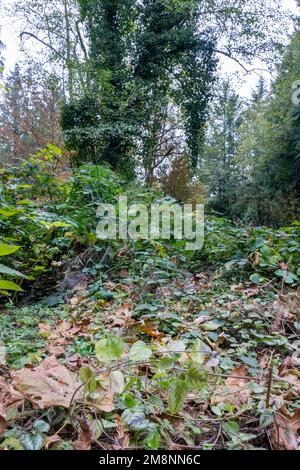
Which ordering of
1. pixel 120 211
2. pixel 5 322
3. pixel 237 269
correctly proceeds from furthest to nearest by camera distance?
pixel 120 211, pixel 237 269, pixel 5 322

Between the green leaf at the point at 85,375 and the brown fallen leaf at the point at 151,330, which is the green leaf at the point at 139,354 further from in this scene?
the brown fallen leaf at the point at 151,330

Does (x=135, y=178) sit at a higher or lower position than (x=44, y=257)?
higher

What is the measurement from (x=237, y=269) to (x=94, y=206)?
4.75ft

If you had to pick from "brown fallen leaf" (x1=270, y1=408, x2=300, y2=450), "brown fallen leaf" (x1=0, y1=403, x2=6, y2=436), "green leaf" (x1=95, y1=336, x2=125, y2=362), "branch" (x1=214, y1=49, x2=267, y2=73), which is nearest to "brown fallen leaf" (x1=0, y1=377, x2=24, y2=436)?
"brown fallen leaf" (x1=0, y1=403, x2=6, y2=436)

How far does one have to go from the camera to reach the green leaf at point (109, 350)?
2.72 feet

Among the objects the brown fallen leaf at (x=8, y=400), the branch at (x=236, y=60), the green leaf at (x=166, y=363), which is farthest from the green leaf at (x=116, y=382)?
the branch at (x=236, y=60)

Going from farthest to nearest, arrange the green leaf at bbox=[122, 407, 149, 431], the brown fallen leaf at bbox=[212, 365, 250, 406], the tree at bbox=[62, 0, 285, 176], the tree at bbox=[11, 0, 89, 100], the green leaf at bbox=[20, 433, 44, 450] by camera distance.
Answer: the tree at bbox=[11, 0, 89, 100], the tree at bbox=[62, 0, 285, 176], the brown fallen leaf at bbox=[212, 365, 250, 406], the green leaf at bbox=[122, 407, 149, 431], the green leaf at bbox=[20, 433, 44, 450]

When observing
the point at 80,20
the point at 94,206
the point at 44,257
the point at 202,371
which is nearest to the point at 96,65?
the point at 80,20

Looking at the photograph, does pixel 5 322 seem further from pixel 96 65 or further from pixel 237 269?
pixel 96 65

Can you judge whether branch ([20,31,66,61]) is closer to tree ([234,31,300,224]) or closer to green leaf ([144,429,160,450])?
tree ([234,31,300,224])

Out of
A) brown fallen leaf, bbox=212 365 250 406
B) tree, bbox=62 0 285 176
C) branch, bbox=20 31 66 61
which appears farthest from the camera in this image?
branch, bbox=20 31 66 61

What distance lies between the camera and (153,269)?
240cm

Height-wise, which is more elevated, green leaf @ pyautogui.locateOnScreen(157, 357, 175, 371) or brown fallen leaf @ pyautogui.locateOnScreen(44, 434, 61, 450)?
green leaf @ pyautogui.locateOnScreen(157, 357, 175, 371)

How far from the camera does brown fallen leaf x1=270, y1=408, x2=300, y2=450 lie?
0.85 meters
